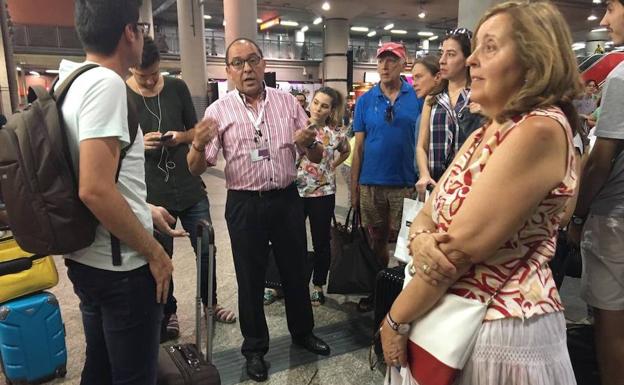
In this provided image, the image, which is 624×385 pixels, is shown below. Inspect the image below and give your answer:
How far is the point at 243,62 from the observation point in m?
2.27

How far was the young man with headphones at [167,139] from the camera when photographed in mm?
2561

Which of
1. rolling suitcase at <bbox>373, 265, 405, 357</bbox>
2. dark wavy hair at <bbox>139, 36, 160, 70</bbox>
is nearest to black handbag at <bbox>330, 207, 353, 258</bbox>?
rolling suitcase at <bbox>373, 265, 405, 357</bbox>

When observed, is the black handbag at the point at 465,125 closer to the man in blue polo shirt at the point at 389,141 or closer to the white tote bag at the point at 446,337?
the man in blue polo shirt at the point at 389,141

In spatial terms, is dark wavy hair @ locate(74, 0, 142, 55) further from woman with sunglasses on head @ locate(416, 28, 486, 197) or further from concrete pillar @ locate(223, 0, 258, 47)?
concrete pillar @ locate(223, 0, 258, 47)

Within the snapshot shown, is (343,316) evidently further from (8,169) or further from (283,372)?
(8,169)

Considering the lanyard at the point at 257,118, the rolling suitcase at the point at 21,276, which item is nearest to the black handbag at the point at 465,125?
the lanyard at the point at 257,118

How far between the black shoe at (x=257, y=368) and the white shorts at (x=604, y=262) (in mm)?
1582

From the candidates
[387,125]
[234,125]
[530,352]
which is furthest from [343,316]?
[530,352]

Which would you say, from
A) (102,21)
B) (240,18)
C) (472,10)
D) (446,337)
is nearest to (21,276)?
(102,21)

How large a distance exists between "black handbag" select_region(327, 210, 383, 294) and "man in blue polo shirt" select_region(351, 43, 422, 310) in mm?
357

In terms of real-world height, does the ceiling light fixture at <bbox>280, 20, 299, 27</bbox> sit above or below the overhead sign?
above

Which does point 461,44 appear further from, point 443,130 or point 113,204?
point 113,204

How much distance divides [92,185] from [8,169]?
237 millimetres

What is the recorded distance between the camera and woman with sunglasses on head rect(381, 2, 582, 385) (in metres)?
0.94
